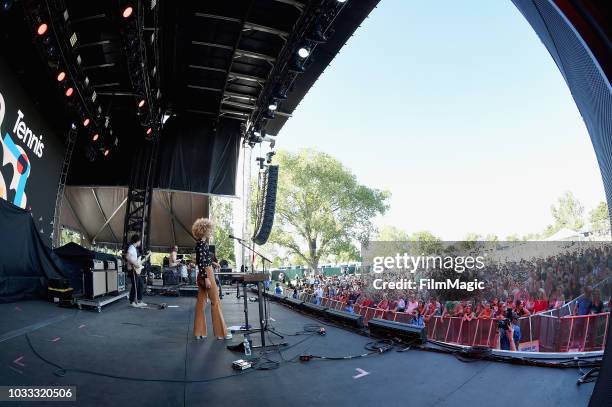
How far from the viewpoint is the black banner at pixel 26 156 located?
24.2ft

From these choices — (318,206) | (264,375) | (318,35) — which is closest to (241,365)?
(264,375)

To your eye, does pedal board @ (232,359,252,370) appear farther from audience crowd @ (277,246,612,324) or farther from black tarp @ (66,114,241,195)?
black tarp @ (66,114,241,195)

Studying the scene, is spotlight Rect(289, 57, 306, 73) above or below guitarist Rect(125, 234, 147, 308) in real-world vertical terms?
above

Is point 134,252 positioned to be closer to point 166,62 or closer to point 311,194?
point 166,62

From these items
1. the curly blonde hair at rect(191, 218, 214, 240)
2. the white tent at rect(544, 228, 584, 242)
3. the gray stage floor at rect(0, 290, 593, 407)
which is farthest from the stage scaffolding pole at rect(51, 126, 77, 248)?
the white tent at rect(544, 228, 584, 242)

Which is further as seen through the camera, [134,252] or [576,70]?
[134,252]

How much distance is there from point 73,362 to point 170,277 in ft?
40.3

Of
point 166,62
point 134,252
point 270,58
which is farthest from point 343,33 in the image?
point 134,252

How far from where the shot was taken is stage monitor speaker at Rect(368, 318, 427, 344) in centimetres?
384

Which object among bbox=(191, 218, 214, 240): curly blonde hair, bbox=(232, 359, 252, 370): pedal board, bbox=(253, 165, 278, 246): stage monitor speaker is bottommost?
bbox=(232, 359, 252, 370): pedal board

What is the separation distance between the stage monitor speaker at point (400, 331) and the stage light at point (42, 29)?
26.0ft

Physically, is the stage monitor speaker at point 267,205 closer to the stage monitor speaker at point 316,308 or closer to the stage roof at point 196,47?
the stage roof at point 196,47

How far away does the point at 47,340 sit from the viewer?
373 centimetres

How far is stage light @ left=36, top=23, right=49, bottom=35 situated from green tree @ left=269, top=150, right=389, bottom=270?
22114mm
